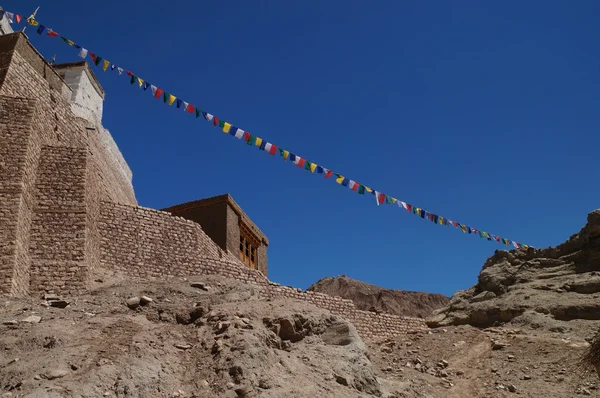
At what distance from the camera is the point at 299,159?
16.0 m

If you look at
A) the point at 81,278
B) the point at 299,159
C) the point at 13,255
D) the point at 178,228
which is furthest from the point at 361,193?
the point at 13,255

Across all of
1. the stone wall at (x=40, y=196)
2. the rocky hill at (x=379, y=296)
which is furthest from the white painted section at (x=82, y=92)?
the rocky hill at (x=379, y=296)

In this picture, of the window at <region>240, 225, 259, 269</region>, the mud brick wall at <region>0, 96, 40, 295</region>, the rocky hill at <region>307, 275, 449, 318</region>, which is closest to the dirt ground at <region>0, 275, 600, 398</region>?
the mud brick wall at <region>0, 96, 40, 295</region>

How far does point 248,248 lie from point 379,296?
49.9 feet

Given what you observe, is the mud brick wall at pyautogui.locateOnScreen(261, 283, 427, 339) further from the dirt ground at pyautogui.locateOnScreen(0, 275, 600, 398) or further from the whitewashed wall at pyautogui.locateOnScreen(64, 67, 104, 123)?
the whitewashed wall at pyautogui.locateOnScreen(64, 67, 104, 123)

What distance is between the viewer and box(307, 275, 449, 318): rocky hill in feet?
113

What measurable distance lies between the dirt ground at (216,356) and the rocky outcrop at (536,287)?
2.19 m

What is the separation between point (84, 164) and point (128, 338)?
7.02 m

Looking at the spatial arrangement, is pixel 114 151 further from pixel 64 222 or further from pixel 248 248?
pixel 64 222

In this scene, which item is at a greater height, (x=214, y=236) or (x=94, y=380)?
(x=214, y=236)

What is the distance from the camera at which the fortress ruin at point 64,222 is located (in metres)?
11.8

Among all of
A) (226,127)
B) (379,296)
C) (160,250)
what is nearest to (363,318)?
(160,250)

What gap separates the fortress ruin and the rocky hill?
1700 centimetres

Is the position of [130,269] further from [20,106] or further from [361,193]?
[361,193]
